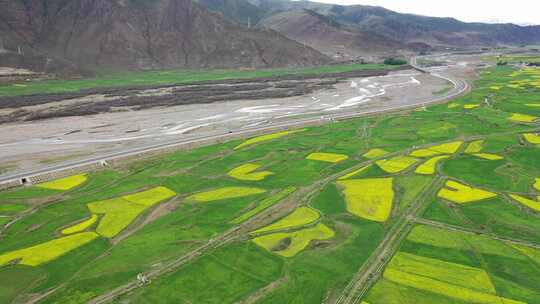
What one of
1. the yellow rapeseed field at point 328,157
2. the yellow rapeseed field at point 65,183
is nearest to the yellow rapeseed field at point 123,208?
the yellow rapeseed field at point 65,183

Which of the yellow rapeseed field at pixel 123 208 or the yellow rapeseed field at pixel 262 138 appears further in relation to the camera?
the yellow rapeseed field at pixel 262 138

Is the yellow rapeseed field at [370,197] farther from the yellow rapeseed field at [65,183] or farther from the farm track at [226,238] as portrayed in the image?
the yellow rapeseed field at [65,183]

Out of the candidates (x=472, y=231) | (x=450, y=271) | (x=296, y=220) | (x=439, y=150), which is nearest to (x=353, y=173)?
(x=296, y=220)

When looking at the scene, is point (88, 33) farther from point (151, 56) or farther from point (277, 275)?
point (277, 275)

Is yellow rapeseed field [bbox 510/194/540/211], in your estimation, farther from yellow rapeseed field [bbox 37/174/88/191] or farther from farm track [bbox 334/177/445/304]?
yellow rapeseed field [bbox 37/174/88/191]

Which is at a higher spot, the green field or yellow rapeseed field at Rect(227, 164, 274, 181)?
the green field

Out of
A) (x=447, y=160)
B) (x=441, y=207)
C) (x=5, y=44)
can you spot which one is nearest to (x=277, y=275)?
(x=441, y=207)

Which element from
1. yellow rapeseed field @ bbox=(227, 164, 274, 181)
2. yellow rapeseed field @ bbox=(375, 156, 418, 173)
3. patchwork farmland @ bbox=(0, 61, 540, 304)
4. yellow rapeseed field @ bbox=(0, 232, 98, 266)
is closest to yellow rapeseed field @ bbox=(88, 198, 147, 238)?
patchwork farmland @ bbox=(0, 61, 540, 304)
